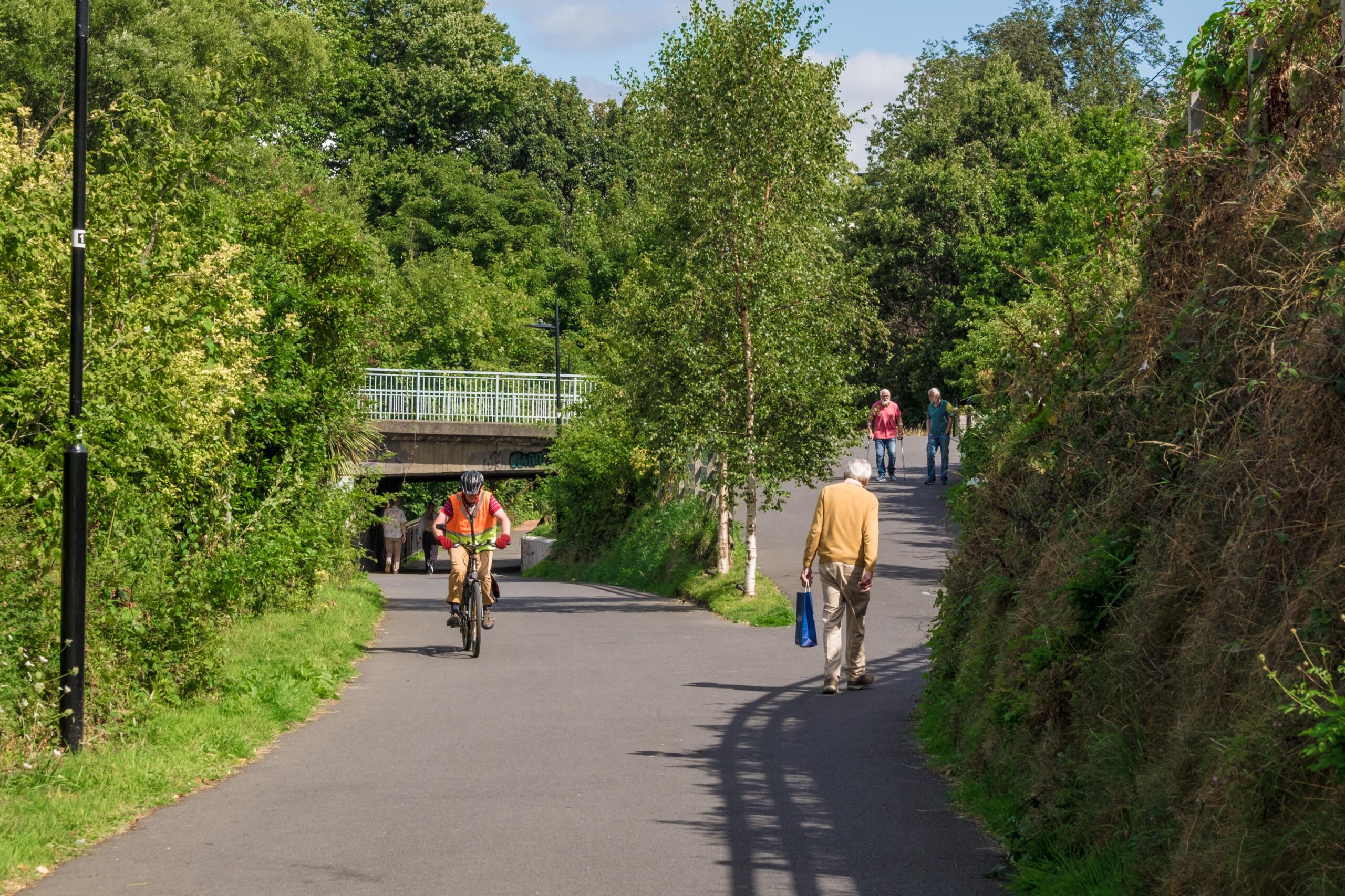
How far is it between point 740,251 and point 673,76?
9.54 ft

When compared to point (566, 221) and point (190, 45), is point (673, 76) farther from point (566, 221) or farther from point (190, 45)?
point (566, 221)

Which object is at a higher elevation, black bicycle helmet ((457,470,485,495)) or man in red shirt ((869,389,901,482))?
man in red shirt ((869,389,901,482))

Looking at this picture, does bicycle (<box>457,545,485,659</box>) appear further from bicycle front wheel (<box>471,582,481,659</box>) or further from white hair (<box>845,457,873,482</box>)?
white hair (<box>845,457,873,482</box>)

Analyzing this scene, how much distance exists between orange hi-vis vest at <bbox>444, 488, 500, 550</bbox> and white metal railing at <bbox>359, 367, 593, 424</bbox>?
2602 centimetres

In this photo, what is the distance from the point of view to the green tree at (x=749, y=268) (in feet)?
70.9

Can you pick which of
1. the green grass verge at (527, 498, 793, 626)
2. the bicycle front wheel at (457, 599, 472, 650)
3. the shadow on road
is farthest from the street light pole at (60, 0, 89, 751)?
the green grass verge at (527, 498, 793, 626)

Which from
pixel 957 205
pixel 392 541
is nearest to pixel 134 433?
pixel 392 541

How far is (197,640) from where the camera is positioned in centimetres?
1045

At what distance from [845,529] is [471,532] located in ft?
14.9

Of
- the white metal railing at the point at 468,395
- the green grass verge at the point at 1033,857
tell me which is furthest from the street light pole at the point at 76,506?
the white metal railing at the point at 468,395

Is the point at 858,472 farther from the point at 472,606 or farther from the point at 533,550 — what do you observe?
the point at 533,550

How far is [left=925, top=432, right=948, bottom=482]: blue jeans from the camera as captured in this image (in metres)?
32.1

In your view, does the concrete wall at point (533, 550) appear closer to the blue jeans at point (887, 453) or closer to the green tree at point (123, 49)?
the blue jeans at point (887, 453)

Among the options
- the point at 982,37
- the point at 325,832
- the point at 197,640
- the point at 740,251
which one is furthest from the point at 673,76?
the point at 982,37
